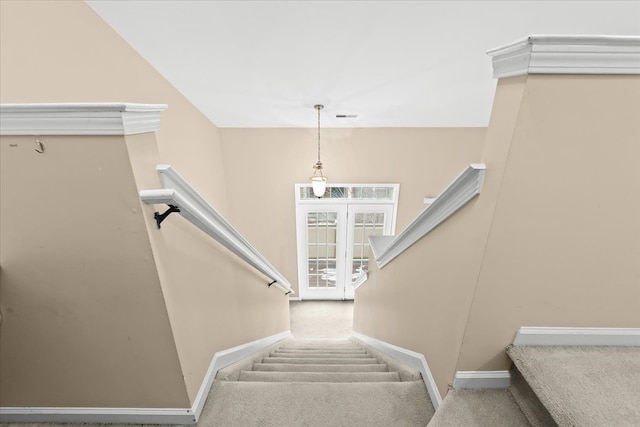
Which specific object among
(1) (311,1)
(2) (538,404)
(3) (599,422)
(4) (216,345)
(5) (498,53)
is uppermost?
(1) (311,1)

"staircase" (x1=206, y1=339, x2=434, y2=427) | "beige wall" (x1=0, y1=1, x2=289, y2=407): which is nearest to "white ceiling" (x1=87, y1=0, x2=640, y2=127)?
"beige wall" (x1=0, y1=1, x2=289, y2=407)

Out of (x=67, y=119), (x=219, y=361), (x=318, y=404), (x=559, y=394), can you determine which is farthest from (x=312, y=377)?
(x=67, y=119)

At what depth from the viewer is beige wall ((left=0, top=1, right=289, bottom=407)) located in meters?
0.82

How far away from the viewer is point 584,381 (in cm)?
79

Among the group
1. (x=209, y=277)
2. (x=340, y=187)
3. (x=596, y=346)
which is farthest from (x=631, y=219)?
(x=340, y=187)

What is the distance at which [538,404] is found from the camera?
85cm

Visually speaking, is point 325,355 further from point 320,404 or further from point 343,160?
point 343,160

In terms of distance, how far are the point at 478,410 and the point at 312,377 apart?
0.78 m

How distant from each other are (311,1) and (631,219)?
169 centimetres

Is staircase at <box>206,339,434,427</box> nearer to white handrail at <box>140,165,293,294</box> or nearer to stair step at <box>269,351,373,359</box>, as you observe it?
white handrail at <box>140,165,293,294</box>

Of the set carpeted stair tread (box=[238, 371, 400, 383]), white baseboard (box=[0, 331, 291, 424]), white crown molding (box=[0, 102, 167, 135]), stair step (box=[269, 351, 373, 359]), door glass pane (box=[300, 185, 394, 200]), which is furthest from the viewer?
door glass pane (box=[300, 185, 394, 200])

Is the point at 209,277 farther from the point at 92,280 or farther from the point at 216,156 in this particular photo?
the point at 216,156

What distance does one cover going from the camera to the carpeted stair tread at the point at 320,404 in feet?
3.42

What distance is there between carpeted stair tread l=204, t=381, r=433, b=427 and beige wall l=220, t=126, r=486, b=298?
11.0 ft
